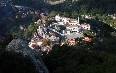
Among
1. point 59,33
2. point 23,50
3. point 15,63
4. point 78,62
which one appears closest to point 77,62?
Result: point 78,62

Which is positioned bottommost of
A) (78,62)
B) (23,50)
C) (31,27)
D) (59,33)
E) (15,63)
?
(59,33)

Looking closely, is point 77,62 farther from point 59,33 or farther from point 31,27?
point 31,27

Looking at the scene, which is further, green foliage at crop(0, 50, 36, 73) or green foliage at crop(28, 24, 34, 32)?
green foliage at crop(28, 24, 34, 32)

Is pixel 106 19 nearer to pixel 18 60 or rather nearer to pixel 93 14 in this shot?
pixel 93 14

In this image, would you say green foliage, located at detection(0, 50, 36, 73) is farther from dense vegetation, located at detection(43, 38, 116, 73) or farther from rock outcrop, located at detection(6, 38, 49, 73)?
dense vegetation, located at detection(43, 38, 116, 73)

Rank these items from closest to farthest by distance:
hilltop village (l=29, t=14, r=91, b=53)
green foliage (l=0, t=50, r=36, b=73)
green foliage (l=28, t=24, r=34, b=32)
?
green foliage (l=0, t=50, r=36, b=73) → hilltop village (l=29, t=14, r=91, b=53) → green foliage (l=28, t=24, r=34, b=32)

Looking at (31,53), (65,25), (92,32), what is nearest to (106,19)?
(65,25)

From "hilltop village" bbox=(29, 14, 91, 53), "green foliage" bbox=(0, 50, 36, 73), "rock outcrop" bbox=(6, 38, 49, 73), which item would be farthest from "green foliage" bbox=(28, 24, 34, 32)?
"green foliage" bbox=(0, 50, 36, 73)
